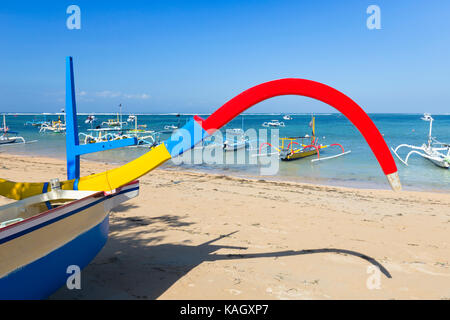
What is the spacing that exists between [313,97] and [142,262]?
385 cm

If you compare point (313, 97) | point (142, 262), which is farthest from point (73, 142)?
point (313, 97)

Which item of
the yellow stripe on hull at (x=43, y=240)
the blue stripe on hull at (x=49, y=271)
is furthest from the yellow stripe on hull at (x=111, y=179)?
the blue stripe on hull at (x=49, y=271)

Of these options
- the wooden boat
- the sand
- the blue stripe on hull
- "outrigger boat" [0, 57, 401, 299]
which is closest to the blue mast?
"outrigger boat" [0, 57, 401, 299]

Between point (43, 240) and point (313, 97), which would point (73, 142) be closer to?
point (43, 240)

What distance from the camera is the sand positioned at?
446 cm

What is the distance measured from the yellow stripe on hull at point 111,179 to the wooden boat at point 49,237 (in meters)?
0.12

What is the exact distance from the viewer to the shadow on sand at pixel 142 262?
14.1 ft

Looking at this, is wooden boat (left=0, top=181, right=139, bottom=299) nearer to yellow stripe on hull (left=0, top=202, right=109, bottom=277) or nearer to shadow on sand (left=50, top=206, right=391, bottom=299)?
yellow stripe on hull (left=0, top=202, right=109, bottom=277)

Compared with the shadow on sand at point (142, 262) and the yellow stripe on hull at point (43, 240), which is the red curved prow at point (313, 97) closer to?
the yellow stripe on hull at point (43, 240)

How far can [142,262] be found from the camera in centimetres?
523

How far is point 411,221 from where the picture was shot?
333 inches
